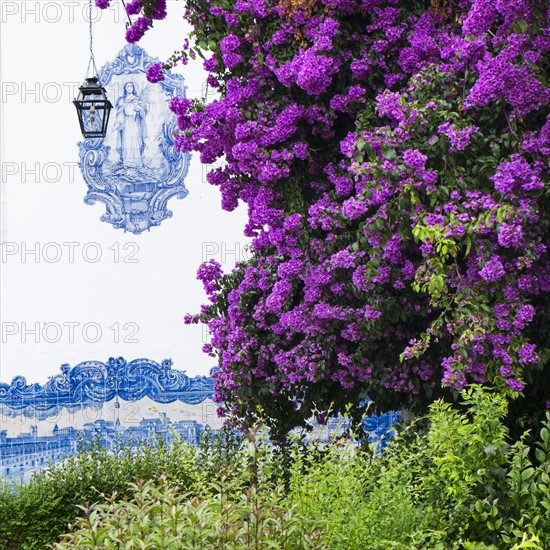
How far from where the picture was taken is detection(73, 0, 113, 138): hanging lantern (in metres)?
6.54

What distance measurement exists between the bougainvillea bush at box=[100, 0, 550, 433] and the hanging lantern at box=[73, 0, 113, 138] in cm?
146

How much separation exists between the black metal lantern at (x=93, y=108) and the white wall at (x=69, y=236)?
29 cm

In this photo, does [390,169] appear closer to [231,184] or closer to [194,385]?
[231,184]

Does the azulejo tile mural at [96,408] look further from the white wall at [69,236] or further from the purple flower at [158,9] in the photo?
the purple flower at [158,9]

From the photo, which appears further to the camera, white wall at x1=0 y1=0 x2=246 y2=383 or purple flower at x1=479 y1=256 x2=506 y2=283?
white wall at x1=0 y1=0 x2=246 y2=383

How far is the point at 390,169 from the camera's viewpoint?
405 centimetres

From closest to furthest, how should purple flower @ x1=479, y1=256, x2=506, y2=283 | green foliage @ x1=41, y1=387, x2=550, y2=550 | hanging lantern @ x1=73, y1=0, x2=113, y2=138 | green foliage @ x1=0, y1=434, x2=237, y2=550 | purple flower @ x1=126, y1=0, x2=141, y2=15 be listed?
green foliage @ x1=41, y1=387, x2=550, y2=550 → purple flower @ x1=479, y1=256, x2=506, y2=283 → purple flower @ x1=126, y1=0, x2=141, y2=15 → green foliage @ x1=0, y1=434, x2=237, y2=550 → hanging lantern @ x1=73, y1=0, x2=113, y2=138

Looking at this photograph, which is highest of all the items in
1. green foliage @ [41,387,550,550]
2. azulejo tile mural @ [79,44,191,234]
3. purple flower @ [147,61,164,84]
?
azulejo tile mural @ [79,44,191,234]

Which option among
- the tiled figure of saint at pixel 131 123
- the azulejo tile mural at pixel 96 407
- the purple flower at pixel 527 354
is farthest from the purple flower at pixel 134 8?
the purple flower at pixel 527 354

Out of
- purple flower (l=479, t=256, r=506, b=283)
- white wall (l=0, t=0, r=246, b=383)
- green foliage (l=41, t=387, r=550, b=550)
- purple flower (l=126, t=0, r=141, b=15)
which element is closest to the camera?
green foliage (l=41, t=387, r=550, b=550)

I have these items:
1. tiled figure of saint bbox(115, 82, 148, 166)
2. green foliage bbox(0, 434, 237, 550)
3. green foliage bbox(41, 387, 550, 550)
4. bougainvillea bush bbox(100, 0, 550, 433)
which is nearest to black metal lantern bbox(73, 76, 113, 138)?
tiled figure of saint bbox(115, 82, 148, 166)

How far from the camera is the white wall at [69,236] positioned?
6754 mm

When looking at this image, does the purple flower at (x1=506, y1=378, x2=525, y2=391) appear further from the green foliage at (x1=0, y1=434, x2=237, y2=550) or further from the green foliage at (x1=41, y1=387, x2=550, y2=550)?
the green foliage at (x1=0, y1=434, x2=237, y2=550)

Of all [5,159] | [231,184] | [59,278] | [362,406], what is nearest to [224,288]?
[231,184]
